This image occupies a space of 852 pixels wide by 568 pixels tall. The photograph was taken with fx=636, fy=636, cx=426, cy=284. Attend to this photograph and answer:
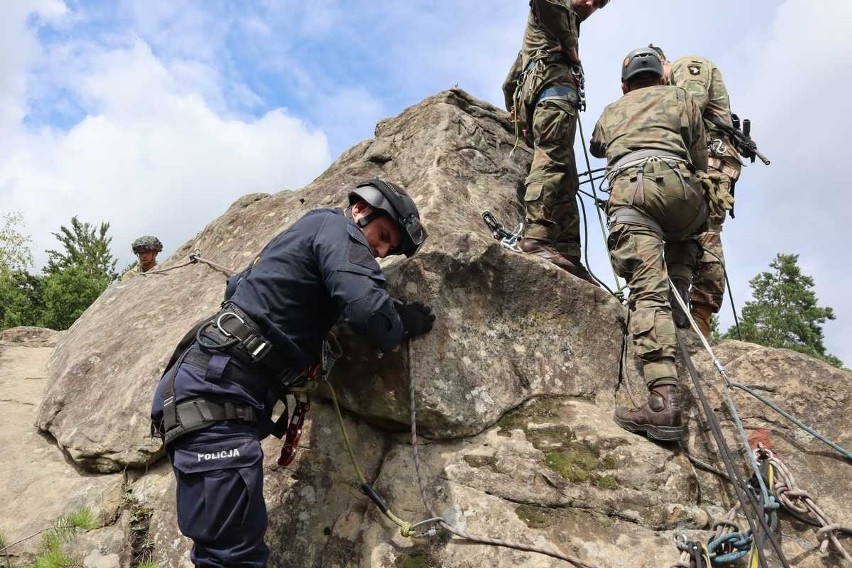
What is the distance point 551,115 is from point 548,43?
800mm

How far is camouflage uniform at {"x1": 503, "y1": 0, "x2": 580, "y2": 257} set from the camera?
20.8ft

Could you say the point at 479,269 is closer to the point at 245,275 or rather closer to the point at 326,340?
the point at 326,340

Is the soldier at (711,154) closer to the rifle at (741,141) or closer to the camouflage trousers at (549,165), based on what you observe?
the rifle at (741,141)

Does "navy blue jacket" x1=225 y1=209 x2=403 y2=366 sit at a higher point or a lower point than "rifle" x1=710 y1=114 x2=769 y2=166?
lower

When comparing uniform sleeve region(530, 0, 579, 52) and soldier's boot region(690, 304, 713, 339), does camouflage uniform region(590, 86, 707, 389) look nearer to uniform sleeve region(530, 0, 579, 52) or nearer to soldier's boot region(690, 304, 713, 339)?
uniform sleeve region(530, 0, 579, 52)

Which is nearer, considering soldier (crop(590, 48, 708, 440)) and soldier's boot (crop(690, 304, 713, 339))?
soldier (crop(590, 48, 708, 440))

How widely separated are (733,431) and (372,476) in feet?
9.17

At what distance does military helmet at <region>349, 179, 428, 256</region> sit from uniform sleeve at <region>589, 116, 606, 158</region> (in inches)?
101

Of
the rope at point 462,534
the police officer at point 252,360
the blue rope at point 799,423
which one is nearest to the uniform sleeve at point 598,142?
the blue rope at point 799,423

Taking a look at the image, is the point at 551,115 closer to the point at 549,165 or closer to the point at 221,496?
the point at 549,165

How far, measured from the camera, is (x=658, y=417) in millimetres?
4613

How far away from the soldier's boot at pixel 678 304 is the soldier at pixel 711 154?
77 cm

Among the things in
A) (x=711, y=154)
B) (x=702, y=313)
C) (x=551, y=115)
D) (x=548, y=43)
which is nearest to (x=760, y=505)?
(x=702, y=313)

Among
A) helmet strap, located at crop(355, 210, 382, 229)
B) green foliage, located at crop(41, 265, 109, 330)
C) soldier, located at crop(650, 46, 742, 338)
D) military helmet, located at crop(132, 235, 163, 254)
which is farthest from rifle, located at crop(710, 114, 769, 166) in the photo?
green foliage, located at crop(41, 265, 109, 330)
